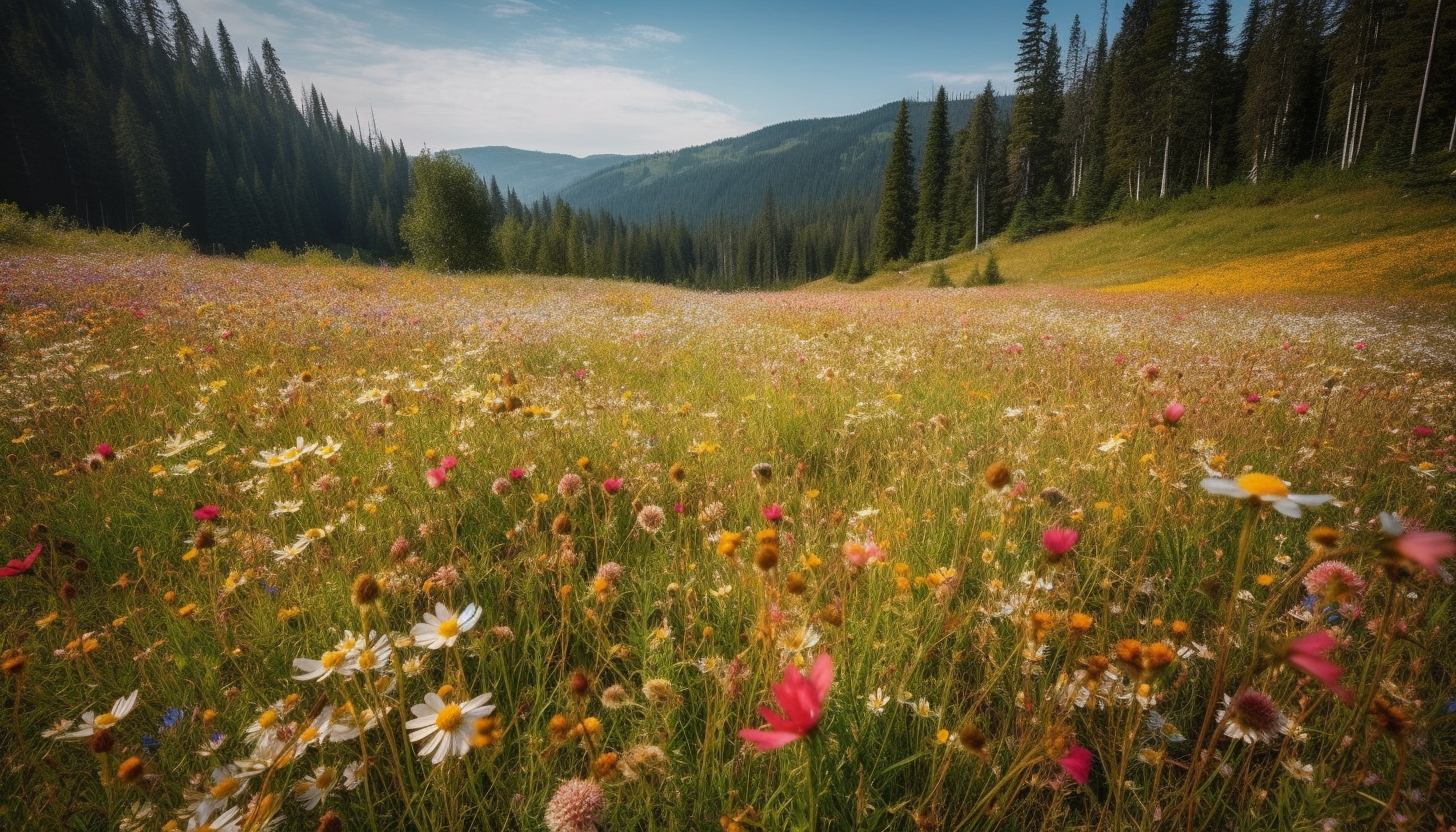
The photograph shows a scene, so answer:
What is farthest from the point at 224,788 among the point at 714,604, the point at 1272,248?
the point at 1272,248

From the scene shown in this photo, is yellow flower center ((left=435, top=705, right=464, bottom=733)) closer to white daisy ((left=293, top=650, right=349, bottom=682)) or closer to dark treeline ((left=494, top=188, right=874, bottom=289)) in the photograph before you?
white daisy ((left=293, top=650, right=349, bottom=682))

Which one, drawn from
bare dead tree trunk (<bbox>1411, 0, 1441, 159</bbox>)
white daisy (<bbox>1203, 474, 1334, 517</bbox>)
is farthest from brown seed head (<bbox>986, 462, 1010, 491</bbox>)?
bare dead tree trunk (<bbox>1411, 0, 1441, 159</bbox>)

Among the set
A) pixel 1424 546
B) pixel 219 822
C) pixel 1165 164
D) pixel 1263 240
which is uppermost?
pixel 1165 164

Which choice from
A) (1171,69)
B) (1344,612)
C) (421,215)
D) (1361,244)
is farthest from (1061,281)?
(421,215)

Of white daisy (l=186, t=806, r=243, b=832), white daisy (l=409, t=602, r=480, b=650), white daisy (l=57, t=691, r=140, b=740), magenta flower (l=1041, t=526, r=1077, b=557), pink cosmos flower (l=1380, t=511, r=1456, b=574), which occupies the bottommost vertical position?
white daisy (l=186, t=806, r=243, b=832)

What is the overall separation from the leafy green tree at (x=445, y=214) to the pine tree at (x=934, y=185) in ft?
120

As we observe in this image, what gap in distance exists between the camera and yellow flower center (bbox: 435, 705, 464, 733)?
3.26 feet

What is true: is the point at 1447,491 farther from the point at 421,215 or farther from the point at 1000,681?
the point at 421,215

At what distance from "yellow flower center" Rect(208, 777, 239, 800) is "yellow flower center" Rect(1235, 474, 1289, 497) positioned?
1.88m

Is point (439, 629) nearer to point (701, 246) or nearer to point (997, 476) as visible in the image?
point (997, 476)

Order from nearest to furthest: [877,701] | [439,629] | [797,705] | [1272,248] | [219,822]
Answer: [797,705], [219,822], [439,629], [877,701], [1272,248]

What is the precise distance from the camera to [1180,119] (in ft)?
116

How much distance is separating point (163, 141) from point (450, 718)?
83462 mm

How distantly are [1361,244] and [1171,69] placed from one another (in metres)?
24.4
